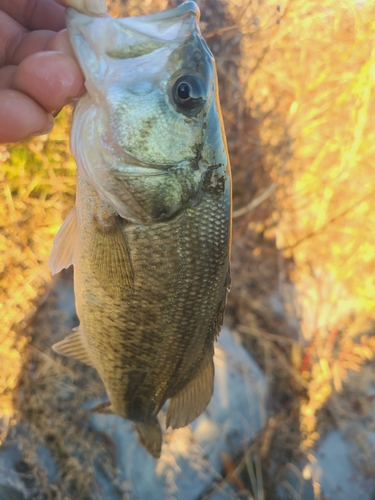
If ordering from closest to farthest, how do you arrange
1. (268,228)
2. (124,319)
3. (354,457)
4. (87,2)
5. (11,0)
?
1. (87,2)
2. (124,319)
3. (11,0)
4. (354,457)
5. (268,228)

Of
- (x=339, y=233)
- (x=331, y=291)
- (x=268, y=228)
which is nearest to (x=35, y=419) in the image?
(x=268, y=228)

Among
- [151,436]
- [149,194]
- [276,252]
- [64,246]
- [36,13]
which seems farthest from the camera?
[276,252]

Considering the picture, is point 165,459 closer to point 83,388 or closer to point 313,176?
point 83,388

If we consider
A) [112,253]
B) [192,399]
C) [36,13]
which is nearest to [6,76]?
[36,13]

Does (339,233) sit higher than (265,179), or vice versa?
(265,179)

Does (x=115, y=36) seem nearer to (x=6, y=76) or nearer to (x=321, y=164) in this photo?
(x=6, y=76)

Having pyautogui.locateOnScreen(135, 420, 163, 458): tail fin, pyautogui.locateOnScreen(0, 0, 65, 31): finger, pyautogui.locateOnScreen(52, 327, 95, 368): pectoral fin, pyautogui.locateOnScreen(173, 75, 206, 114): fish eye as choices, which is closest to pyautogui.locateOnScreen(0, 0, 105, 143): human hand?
pyautogui.locateOnScreen(173, 75, 206, 114): fish eye

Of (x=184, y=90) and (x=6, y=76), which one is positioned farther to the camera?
(x=6, y=76)
